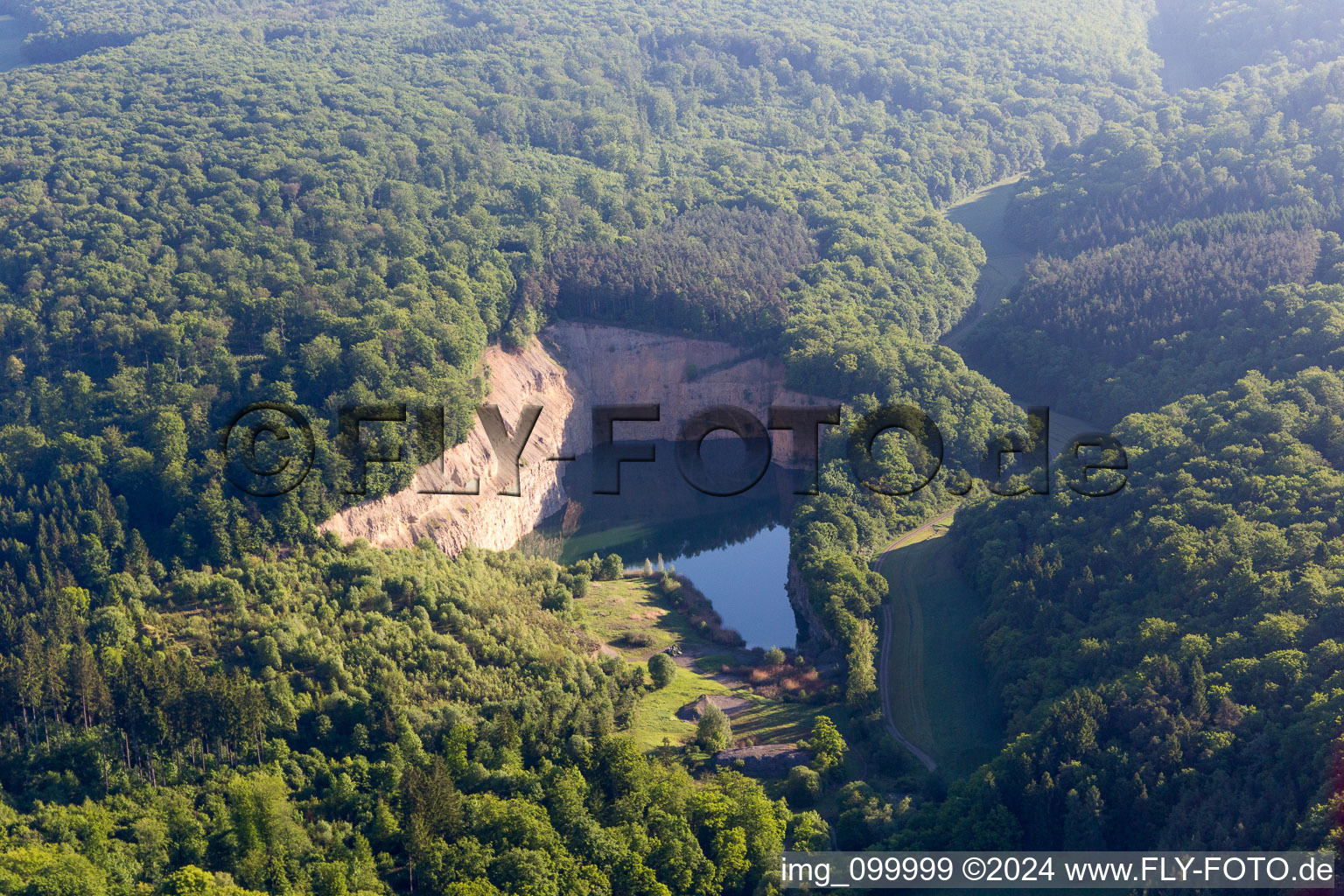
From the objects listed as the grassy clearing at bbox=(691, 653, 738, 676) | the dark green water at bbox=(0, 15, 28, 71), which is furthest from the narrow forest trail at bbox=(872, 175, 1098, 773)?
the dark green water at bbox=(0, 15, 28, 71)

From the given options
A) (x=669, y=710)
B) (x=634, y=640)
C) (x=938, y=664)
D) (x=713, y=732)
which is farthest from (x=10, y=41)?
(x=938, y=664)

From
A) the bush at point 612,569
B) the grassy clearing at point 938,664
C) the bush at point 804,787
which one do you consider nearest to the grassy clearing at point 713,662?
the grassy clearing at point 938,664

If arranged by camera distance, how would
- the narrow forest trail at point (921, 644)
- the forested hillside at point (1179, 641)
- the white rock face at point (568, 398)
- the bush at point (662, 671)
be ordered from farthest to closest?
the white rock face at point (568, 398) < the bush at point (662, 671) < the narrow forest trail at point (921, 644) < the forested hillside at point (1179, 641)

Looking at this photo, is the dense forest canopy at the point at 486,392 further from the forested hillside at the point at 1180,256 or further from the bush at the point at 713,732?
the bush at the point at 713,732

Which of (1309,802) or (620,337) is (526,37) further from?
(1309,802)

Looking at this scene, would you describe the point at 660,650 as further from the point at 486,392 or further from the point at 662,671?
the point at 486,392

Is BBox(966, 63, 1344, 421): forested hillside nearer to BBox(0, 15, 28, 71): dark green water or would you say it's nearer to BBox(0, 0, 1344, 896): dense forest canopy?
BBox(0, 0, 1344, 896): dense forest canopy
